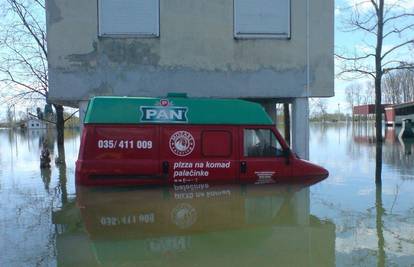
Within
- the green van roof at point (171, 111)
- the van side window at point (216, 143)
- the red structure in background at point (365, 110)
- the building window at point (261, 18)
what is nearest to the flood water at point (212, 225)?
the van side window at point (216, 143)

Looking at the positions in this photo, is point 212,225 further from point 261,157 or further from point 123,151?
point 261,157

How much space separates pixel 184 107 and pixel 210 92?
9.76 feet

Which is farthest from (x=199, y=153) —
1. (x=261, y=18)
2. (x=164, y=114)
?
(x=261, y=18)

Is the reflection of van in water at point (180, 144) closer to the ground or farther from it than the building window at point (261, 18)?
closer to the ground

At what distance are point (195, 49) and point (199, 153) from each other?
3.98 m

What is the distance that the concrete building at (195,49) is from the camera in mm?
12945

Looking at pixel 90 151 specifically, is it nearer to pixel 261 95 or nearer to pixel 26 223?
pixel 26 223

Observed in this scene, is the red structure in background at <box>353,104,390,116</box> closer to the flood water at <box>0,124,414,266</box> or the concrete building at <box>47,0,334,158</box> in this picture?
the concrete building at <box>47,0,334,158</box>

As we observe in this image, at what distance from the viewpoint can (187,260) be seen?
571 centimetres

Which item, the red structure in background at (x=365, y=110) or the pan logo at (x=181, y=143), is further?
the red structure in background at (x=365, y=110)

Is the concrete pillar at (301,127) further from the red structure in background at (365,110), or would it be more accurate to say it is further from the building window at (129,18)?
the red structure in background at (365,110)

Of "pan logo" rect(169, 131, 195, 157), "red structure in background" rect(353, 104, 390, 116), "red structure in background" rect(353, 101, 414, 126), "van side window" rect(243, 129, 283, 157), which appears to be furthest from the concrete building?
"red structure in background" rect(353, 104, 390, 116)

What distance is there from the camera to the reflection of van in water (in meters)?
9.98

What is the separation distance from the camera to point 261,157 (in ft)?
35.4
